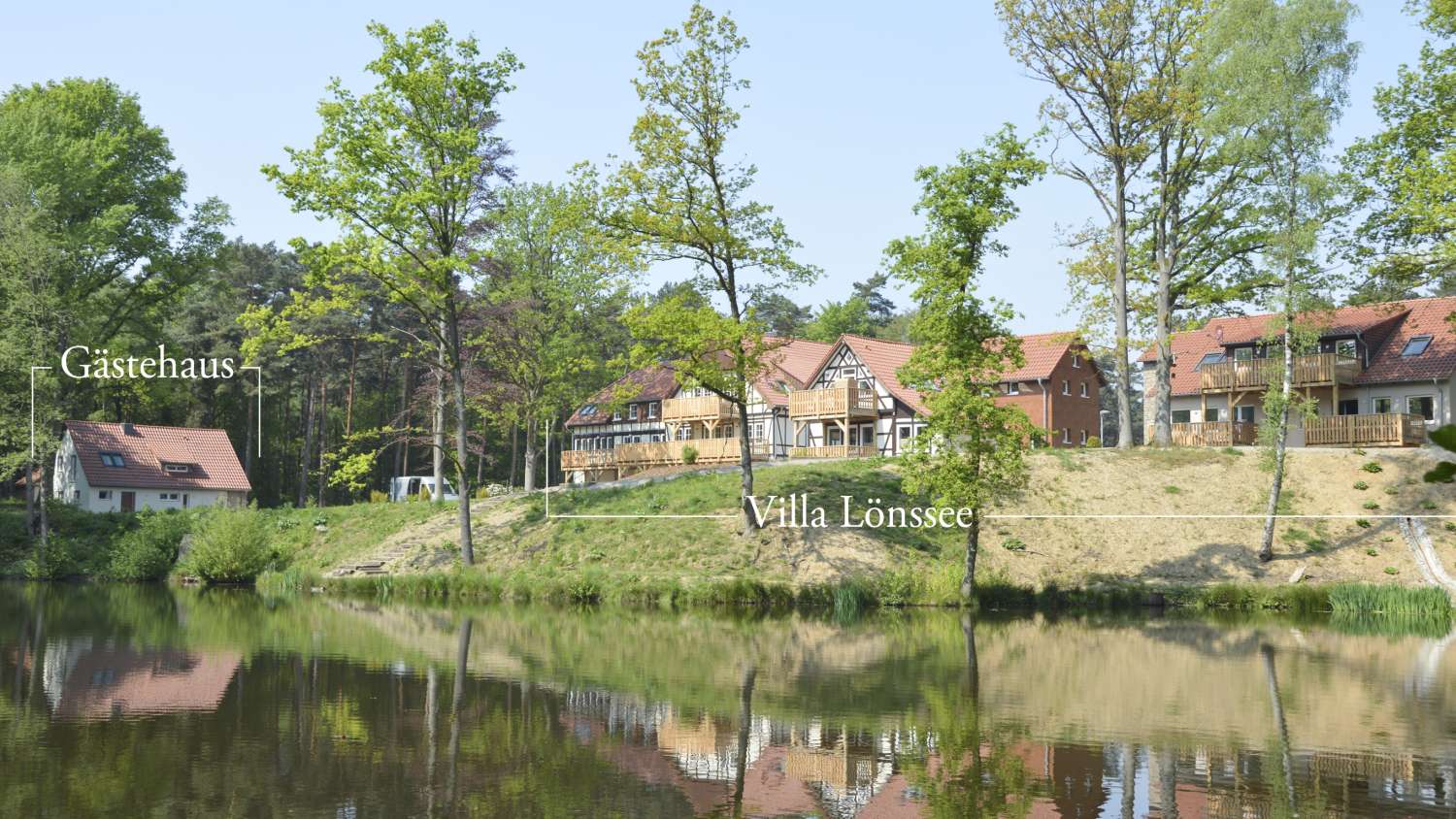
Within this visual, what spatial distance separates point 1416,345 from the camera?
167 ft

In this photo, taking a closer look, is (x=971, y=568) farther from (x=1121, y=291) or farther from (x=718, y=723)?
(x=718, y=723)

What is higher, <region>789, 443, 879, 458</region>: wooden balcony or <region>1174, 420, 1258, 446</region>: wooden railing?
<region>1174, 420, 1258, 446</region>: wooden railing

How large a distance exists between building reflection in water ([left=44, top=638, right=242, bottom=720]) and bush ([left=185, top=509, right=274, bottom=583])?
1891cm

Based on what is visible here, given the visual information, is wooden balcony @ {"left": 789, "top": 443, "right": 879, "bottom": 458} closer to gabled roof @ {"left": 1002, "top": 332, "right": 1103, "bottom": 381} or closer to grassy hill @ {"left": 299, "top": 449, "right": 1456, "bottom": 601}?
gabled roof @ {"left": 1002, "top": 332, "right": 1103, "bottom": 381}

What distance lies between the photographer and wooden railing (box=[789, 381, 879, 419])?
5988 cm

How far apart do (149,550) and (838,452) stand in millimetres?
30368

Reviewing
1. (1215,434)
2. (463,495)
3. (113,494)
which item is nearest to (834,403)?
(1215,434)

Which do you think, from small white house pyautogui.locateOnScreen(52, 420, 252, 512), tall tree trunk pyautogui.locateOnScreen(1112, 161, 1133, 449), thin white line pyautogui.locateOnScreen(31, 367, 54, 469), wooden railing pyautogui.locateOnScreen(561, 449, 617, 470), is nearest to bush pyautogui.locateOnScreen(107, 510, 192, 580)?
thin white line pyautogui.locateOnScreen(31, 367, 54, 469)

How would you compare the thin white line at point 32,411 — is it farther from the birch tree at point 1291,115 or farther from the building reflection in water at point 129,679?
the birch tree at point 1291,115

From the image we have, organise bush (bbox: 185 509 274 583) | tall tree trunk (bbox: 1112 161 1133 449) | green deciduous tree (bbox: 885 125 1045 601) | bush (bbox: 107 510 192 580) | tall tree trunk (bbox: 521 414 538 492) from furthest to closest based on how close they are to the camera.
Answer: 1. tall tree trunk (bbox: 521 414 538 492)
2. bush (bbox: 107 510 192 580)
3. tall tree trunk (bbox: 1112 161 1133 449)
4. bush (bbox: 185 509 274 583)
5. green deciduous tree (bbox: 885 125 1045 601)

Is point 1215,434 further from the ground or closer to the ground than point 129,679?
further from the ground

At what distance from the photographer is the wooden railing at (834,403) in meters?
59.9

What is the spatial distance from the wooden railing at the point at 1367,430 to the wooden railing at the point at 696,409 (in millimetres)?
27766

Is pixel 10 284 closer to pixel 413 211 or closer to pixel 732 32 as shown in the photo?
pixel 413 211
